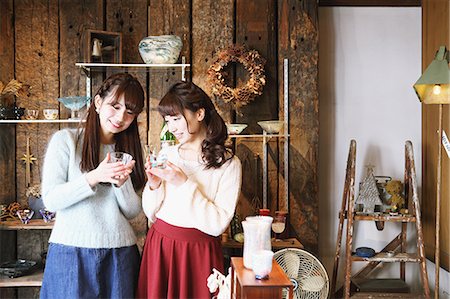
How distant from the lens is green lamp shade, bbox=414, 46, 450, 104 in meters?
2.83

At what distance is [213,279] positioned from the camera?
184cm

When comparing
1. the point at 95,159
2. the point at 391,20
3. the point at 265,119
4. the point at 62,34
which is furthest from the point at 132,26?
the point at 391,20

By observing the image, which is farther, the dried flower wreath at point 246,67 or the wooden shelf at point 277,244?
the dried flower wreath at point 246,67

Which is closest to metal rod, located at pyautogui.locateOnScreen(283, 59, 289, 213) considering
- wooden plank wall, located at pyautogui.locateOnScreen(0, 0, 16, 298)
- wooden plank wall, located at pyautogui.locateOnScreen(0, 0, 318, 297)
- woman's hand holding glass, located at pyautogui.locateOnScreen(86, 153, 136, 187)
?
wooden plank wall, located at pyautogui.locateOnScreen(0, 0, 318, 297)

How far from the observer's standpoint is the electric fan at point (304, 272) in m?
2.88

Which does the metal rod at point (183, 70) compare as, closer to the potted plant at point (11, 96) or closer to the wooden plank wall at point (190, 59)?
the wooden plank wall at point (190, 59)

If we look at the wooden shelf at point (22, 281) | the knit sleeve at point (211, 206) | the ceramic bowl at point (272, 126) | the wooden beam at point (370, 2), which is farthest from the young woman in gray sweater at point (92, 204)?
the wooden beam at point (370, 2)

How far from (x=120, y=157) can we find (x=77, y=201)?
24 cm

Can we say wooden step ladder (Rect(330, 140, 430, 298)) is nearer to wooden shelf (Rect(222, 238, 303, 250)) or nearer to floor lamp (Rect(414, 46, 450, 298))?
floor lamp (Rect(414, 46, 450, 298))

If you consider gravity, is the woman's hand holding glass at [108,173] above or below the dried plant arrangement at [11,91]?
below

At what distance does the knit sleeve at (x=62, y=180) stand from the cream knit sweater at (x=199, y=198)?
12.4 inches

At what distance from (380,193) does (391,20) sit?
119cm

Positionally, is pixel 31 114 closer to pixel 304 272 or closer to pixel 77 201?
pixel 77 201

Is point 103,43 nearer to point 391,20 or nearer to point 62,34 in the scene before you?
point 62,34
